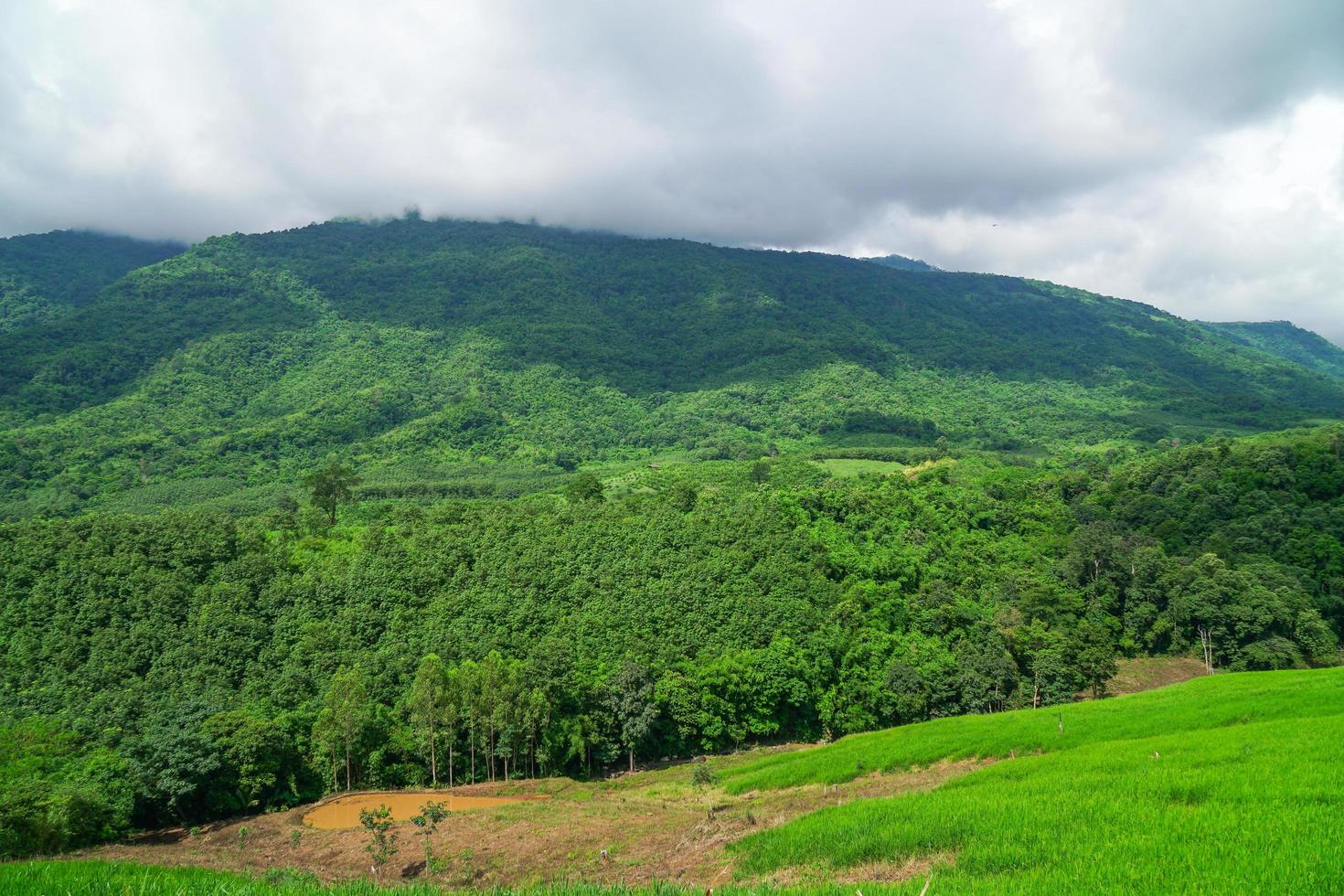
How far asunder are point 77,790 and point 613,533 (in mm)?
43406

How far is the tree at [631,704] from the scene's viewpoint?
50.2 m

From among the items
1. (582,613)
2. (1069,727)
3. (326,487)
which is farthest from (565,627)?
(326,487)

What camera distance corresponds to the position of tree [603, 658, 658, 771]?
5016 centimetres

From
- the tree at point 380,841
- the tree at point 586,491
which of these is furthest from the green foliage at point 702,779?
the tree at point 586,491

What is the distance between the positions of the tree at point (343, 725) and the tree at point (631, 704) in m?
16.0

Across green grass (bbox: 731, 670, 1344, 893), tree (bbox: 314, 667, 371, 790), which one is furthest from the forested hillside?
green grass (bbox: 731, 670, 1344, 893)

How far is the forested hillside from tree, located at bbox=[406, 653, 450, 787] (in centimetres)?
19

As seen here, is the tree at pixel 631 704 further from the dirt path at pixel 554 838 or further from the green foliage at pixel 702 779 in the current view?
the green foliage at pixel 702 779

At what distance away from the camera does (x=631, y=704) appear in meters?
50.7

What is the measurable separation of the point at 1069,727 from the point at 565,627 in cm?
3675

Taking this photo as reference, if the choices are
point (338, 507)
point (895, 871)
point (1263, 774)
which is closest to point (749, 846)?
point (895, 871)

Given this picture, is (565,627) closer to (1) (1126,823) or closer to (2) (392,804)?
(2) (392,804)

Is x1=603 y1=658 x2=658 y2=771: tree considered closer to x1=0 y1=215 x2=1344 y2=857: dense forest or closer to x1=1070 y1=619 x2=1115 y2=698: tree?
x1=0 y1=215 x2=1344 y2=857: dense forest

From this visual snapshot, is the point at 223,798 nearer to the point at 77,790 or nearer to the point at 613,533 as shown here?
the point at 77,790
